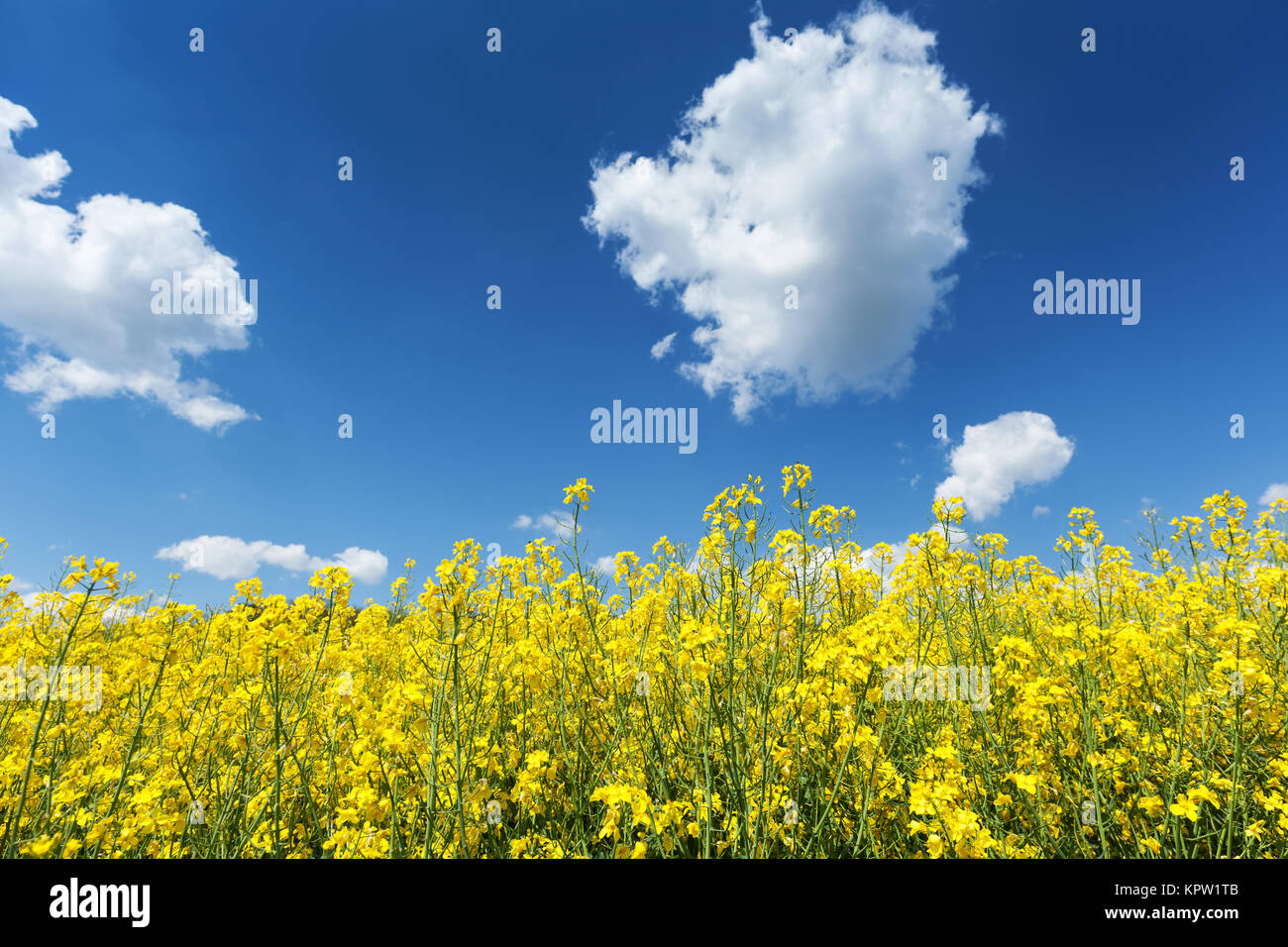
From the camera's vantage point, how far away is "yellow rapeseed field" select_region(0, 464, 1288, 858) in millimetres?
2658

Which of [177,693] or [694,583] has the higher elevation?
[694,583]

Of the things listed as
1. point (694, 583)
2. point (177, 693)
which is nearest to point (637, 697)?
point (694, 583)

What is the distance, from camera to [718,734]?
298cm

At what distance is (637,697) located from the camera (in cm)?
374

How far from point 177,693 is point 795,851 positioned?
16.9ft

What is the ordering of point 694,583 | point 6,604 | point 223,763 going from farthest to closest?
point 6,604
point 223,763
point 694,583

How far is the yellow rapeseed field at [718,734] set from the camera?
266cm
